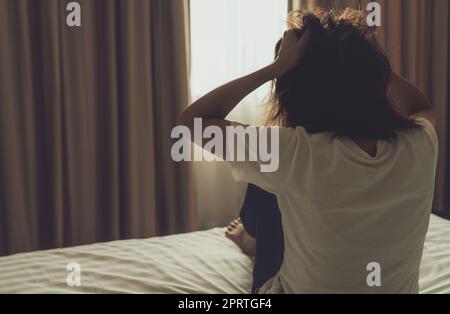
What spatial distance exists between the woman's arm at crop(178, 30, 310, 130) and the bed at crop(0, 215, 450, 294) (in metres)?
0.45

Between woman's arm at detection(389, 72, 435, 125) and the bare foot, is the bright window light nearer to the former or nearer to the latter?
the bare foot

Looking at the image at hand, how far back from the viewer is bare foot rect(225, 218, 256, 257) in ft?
4.59

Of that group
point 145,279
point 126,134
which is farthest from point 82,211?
point 145,279

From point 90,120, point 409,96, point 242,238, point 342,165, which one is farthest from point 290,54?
point 90,120

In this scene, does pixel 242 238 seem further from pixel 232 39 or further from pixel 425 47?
pixel 425 47

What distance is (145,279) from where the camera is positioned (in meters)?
1.25

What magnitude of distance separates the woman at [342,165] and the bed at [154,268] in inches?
13.2

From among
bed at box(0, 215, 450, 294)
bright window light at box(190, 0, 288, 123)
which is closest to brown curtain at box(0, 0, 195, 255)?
bright window light at box(190, 0, 288, 123)

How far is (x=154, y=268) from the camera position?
131cm

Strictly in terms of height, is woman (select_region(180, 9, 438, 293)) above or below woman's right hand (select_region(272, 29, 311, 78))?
below

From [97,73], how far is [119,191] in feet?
1.83

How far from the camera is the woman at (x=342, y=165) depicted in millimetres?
877

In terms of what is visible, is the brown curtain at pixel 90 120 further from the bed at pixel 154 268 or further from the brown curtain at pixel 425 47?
the brown curtain at pixel 425 47

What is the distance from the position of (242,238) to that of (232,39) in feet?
4.64
